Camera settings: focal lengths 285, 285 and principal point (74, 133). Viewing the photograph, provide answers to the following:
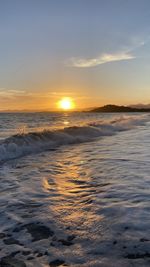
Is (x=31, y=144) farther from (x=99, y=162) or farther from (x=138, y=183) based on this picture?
(x=138, y=183)

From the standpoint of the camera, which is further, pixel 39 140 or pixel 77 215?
pixel 39 140

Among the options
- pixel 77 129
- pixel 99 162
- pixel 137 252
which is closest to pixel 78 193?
pixel 137 252

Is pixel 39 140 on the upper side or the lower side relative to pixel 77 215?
upper

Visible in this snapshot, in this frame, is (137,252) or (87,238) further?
(87,238)

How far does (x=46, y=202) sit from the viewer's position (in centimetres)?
504

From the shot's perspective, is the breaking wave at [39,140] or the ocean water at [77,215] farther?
the breaking wave at [39,140]

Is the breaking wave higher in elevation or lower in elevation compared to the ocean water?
higher

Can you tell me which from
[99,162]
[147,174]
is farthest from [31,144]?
[147,174]

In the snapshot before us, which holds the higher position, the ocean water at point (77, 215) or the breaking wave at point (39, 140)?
the breaking wave at point (39, 140)

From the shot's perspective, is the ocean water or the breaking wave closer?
the ocean water

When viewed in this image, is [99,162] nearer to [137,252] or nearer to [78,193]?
[78,193]

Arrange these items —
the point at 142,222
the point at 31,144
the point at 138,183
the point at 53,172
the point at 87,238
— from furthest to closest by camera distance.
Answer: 1. the point at 31,144
2. the point at 53,172
3. the point at 138,183
4. the point at 142,222
5. the point at 87,238

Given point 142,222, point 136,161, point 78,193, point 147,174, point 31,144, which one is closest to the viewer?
point 142,222

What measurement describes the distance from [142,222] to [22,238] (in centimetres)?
165
